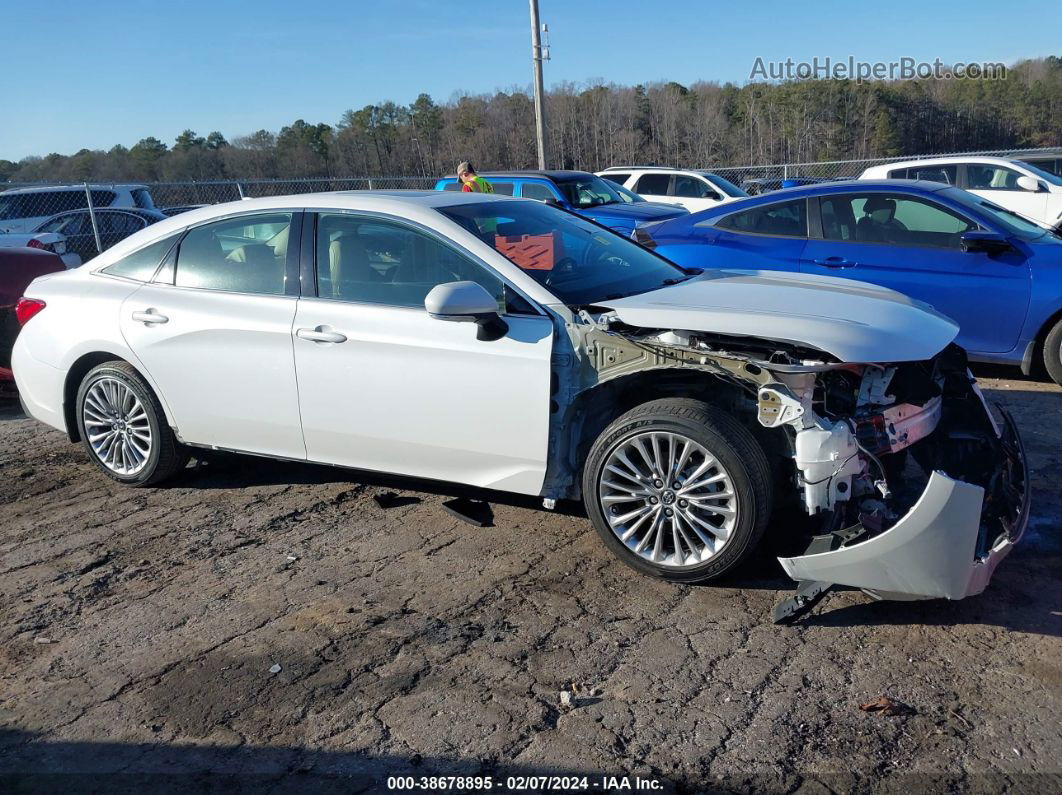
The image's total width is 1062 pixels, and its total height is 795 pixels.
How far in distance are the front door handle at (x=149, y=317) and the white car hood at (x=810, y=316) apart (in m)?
2.55

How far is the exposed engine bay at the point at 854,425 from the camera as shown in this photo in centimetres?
361

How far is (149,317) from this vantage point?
5266mm

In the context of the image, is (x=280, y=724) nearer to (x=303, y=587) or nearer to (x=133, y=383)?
(x=303, y=587)

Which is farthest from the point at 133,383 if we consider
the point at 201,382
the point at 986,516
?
the point at 986,516

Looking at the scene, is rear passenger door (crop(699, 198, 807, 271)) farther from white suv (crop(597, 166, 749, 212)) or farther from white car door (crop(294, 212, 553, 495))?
white suv (crop(597, 166, 749, 212))

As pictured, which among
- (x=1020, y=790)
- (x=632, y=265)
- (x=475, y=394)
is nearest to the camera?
(x=1020, y=790)

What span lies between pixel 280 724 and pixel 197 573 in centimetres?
151

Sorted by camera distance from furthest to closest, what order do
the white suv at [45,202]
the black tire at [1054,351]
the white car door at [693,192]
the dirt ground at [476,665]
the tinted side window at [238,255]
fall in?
1. the white car door at [693,192]
2. the white suv at [45,202]
3. the black tire at [1054,351]
4. the tinted side window at [238,255]
5. the dirt ground at [476,665]

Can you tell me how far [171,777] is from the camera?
291 cm

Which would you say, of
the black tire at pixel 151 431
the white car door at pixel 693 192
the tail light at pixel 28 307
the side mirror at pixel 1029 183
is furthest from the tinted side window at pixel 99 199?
the side mirror at pixel 1029 183

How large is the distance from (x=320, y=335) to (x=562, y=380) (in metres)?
1.32

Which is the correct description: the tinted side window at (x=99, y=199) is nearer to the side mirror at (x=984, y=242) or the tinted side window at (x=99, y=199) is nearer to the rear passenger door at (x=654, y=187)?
the rear passenger door at (x=654, y=187)

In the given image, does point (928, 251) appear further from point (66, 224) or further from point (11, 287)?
point (66, 224)

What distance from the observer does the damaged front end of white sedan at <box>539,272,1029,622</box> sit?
3447mm
